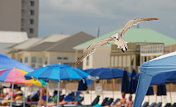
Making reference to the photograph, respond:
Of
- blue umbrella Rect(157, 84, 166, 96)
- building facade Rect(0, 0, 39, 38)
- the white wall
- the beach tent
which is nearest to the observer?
the beach tent

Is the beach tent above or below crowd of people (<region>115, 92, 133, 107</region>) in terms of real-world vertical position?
above

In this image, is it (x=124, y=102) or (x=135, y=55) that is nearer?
(x=124, y=102)

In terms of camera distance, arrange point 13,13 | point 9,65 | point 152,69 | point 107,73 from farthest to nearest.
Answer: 1. point 13,13
2. point 107,73
3. point 9,65
4. point 152,69

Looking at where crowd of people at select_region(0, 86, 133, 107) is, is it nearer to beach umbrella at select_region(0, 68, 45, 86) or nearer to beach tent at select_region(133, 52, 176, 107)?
beach umbrella at select_region(0, 68, 45, 86)

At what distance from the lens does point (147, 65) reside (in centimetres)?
1229

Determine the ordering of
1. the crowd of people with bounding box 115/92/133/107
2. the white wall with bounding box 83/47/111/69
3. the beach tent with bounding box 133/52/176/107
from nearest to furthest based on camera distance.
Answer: the beach tent with bounding box 133/52/176/107, the crowd of people with bounding box 115/92/133/107, the white wall with bounding box 83/47/111/69

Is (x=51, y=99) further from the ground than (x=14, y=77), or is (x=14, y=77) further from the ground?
(x=14, y=77)

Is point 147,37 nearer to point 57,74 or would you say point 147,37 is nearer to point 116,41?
point 57,74

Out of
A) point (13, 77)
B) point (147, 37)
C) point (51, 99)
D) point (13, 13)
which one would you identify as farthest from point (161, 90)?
point (13, 13)

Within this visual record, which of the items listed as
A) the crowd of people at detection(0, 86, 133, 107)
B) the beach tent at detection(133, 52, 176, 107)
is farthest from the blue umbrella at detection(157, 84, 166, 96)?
the beach tent at detection(133, 52, 176, 107)

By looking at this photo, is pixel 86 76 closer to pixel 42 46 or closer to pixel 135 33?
pixel 135 33

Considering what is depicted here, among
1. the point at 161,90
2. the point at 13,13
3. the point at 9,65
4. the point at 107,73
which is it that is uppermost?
the point at 13,13

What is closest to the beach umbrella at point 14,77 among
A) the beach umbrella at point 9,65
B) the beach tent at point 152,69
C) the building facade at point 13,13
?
the beach umbrella at point 9,65

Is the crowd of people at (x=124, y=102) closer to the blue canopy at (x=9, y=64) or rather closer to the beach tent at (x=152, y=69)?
the blue canopy at (x=9, y=64)
